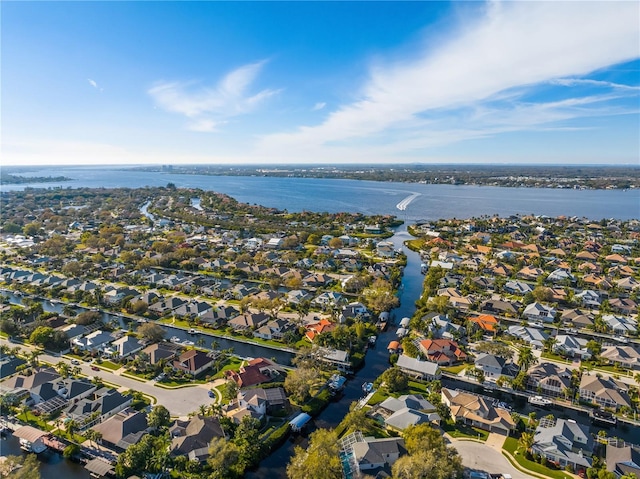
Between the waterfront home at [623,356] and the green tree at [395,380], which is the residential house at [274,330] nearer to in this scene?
the green tree at [395,380]

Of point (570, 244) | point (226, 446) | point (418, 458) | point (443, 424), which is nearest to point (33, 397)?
point (226, 446)

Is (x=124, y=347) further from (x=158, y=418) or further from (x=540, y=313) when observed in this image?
(x=540, y=313)

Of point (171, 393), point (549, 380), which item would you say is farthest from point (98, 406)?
point (549, 380)

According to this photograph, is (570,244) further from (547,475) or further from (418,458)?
(418,458)

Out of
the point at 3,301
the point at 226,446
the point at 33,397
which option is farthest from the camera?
the point at 3,301

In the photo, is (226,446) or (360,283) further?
(360,283)

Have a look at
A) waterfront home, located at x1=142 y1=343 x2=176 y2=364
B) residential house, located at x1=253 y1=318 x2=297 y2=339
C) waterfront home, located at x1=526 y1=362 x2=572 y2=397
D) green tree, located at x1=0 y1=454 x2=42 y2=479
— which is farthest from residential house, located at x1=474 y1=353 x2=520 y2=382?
green tree, located at x1=0 y1=454 x2=42 y2=479

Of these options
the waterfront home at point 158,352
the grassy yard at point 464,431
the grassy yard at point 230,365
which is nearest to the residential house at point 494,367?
the grassy yard at point 464,431
